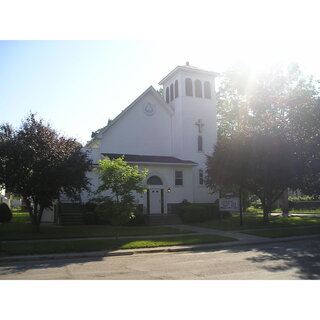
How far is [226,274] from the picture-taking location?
8.90 metres

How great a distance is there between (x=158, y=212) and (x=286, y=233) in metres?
13.5

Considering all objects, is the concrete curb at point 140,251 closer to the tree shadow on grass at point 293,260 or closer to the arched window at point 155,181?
the tree shadow on grass at point 293,260

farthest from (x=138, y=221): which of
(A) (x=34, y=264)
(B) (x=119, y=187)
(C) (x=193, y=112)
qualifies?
(A) (x=34, y=264)

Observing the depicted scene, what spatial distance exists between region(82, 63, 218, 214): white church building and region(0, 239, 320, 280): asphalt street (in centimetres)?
1728

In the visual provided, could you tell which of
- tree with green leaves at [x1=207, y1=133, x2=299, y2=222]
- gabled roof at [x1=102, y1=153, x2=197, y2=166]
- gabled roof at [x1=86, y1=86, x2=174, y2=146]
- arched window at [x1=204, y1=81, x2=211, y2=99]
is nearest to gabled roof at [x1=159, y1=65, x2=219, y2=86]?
arched window at [x1=204, y1=81, x2=211, y2=99]

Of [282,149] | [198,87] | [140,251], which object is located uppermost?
[198,87]

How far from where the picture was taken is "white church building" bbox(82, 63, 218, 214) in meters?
30.8

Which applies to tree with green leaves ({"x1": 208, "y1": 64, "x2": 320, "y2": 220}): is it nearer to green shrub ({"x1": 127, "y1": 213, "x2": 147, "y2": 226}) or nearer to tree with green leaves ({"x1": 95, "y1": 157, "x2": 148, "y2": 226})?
green shrub ({"x1": 127, "y1": 213, "x2": 147, "y2": 226})

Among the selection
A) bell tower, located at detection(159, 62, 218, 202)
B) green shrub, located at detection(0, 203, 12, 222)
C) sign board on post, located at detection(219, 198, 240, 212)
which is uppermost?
bell tower, located at detection(159, 62, 218, 202)

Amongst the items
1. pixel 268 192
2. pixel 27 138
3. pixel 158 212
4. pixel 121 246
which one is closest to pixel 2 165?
pixel 27 138

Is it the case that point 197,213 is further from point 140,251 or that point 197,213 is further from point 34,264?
point 34,264

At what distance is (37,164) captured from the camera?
736 inches

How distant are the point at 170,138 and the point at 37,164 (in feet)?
57.4

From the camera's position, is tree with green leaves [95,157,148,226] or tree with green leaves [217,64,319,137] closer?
tree with green leaves [95,157,148,226]
